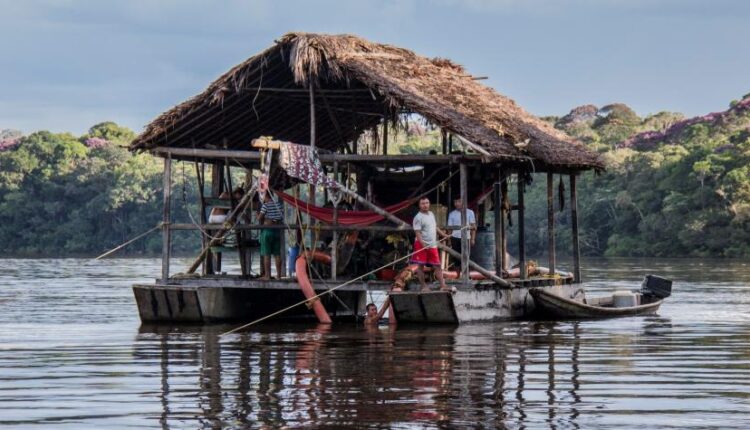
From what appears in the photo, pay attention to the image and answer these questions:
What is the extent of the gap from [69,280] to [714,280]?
16.8 meters

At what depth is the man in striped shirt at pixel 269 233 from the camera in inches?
770

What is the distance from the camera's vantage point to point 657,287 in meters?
23.2

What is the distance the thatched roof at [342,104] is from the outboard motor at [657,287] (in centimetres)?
244

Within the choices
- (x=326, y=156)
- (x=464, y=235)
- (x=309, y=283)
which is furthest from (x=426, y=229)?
(x=326, y=156)

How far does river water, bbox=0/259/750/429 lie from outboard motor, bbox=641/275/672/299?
4.07 ft

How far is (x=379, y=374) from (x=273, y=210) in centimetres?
701

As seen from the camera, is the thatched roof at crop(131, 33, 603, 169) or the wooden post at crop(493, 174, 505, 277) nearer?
the thatched roof at crop(131, 33, 603, 169)

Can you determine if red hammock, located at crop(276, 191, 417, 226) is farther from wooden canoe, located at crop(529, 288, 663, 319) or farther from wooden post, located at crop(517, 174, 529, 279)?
wooden post, located at crop(517, 174, 529, 279)

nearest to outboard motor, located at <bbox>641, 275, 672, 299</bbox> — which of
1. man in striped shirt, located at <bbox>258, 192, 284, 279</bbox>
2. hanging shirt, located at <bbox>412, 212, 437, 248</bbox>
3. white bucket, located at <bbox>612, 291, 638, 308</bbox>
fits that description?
white bucket, located at <bbox>612, 291, 638, 308</bbox>

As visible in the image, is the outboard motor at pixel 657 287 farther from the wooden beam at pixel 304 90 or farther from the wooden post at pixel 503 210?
the wooden beam at pixel 304 90

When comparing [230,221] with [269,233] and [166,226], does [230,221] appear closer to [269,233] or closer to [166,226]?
[269,233]

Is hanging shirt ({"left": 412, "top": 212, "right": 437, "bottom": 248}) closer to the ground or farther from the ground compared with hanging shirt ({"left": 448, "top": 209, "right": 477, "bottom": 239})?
closer to the ground

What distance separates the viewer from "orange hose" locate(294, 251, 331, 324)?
19.0 meters

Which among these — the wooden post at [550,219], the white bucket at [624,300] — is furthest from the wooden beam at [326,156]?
the white bucket at [624,300]
